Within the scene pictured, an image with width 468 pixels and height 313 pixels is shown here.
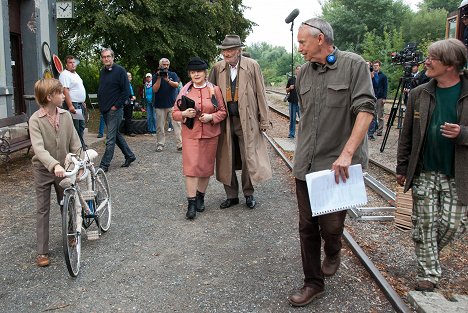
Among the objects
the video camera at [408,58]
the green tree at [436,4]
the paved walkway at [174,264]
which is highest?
the green tree at [436,4]

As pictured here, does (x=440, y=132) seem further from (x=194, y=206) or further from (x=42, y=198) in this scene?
(x=42, y=198)

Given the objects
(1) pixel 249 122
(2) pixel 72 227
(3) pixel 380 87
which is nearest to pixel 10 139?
(1) pixel 249 122

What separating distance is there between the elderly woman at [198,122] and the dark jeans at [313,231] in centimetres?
238

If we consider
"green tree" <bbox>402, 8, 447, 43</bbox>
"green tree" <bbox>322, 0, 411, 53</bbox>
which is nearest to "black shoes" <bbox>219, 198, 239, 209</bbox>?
"green tree" <bbox>322, 0, 411, 53</bbox>

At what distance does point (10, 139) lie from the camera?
360 inches

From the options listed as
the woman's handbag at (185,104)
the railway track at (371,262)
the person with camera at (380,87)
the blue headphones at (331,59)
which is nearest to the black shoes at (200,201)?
the woman's handbag at (185,104)

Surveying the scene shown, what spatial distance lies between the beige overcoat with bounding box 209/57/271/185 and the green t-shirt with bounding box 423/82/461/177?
2765mm

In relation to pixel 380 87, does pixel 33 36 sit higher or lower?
higher

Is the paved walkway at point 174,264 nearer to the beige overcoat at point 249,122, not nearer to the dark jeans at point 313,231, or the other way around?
the dark jeans at point 313,231

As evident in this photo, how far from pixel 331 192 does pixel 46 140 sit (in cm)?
267

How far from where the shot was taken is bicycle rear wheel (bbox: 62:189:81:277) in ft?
13.7

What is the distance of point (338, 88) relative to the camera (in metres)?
3.52

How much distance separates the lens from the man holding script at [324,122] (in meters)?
3.43

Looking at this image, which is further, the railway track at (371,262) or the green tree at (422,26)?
the green tree at (422,26)
